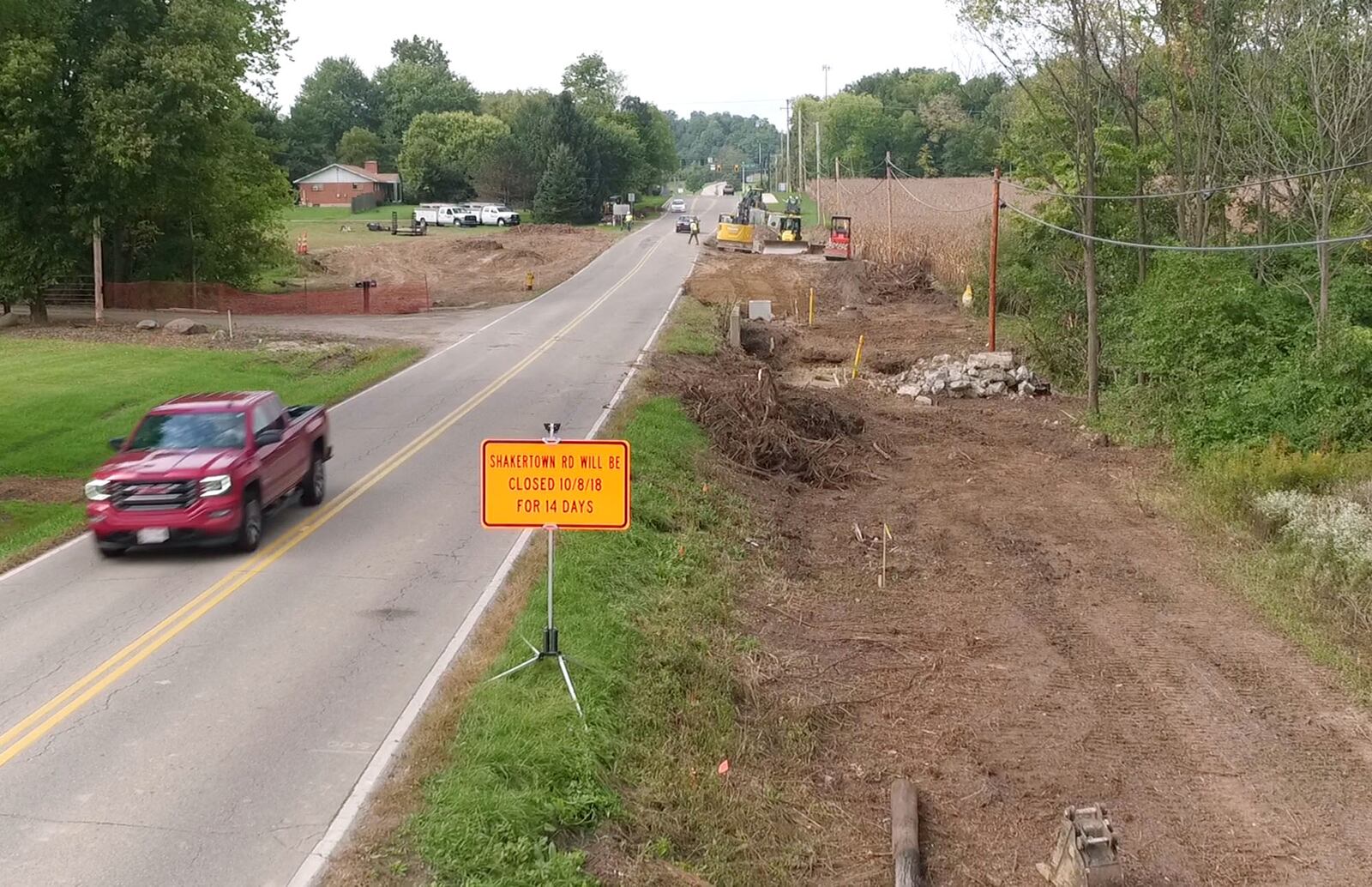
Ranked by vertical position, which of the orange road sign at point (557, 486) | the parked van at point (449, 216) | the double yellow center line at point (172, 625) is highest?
the parked van at point (449, 216)

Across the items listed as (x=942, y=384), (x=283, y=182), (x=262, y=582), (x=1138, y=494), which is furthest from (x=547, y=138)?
(x=262, y=582)

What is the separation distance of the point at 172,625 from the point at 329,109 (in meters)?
129

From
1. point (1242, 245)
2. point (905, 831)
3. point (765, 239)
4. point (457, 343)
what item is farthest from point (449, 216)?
point (905, 831)

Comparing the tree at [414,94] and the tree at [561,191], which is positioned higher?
the tree at [414,94]

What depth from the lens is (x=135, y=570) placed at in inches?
538

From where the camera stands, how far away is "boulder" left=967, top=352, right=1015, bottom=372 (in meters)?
31.1

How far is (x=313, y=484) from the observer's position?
1659cm

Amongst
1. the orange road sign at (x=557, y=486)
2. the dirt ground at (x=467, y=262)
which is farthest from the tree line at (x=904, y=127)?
the orange road sign at (x=557, y=486)

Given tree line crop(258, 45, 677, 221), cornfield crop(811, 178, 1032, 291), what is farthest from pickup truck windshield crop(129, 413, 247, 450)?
tree line crop(258, 45, 677, 221)

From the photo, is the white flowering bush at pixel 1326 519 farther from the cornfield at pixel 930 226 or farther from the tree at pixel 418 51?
the tree at pixel 418 51

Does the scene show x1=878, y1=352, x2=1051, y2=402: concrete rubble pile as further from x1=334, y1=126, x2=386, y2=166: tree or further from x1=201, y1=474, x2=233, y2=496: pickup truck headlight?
x1=334, y1=126, x2=386, y2=166: tree

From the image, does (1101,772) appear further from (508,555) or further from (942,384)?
(942,384)

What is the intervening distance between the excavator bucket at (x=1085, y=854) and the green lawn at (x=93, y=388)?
12664 mm

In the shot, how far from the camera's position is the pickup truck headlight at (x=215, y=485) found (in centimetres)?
1352
